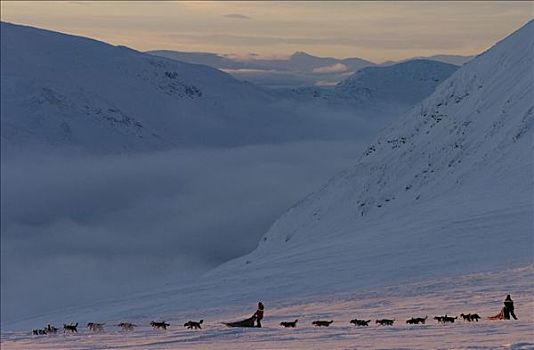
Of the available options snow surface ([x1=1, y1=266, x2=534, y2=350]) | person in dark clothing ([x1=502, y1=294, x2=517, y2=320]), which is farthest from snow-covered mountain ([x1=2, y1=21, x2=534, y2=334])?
person in dark clothing ([x1=502, y1=294, x2=517, y2=320])

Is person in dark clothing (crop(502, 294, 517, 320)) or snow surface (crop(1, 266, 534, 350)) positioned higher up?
person in dark clothing (crop(502, 294, 517, 320))

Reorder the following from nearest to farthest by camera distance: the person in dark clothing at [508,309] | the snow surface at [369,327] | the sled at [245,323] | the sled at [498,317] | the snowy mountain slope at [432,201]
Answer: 1. the snow surface at [369,327]
2. the person in dark clothing at [508,309]
3. the sled at [498,317]
4. the sled at [245,323]
5. the snowy mountain slope at [432,201]

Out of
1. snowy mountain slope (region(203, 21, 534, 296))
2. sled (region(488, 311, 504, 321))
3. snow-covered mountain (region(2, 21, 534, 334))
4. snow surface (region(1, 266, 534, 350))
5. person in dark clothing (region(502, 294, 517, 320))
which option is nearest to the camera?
snow surface (region(1, 266, 534, 350))

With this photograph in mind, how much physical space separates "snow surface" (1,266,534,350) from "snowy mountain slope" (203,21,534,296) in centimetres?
397

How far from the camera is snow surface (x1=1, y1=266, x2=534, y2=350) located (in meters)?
27.0

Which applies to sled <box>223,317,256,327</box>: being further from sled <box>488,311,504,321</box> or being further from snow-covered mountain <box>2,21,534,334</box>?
snow-covered mountain <box>2,21,534,334</box>

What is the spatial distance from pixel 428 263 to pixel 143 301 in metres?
15.9

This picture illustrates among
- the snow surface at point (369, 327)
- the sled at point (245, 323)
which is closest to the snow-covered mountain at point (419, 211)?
the snow surface at point (369, 327)

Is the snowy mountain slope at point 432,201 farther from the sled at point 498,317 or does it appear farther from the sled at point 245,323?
the sled at point 498,317

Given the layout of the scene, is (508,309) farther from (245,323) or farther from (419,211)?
(419,211)

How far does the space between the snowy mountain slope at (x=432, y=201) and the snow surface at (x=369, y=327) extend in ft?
13.0

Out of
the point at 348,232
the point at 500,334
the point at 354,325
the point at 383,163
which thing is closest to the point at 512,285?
the point at 354,325

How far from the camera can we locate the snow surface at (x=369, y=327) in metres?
27.0

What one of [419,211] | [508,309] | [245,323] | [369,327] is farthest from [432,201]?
[508,309]
